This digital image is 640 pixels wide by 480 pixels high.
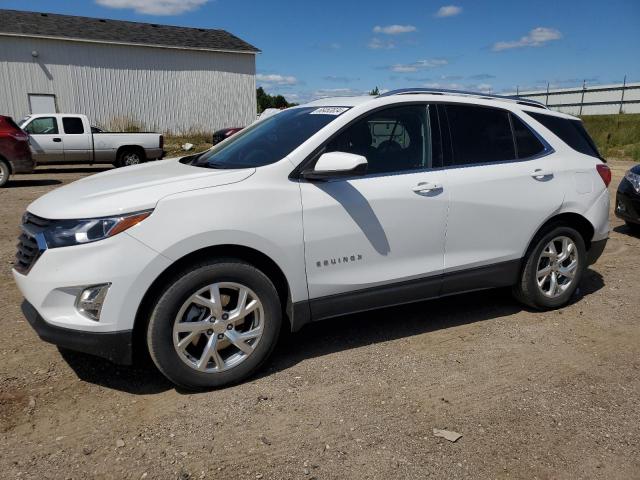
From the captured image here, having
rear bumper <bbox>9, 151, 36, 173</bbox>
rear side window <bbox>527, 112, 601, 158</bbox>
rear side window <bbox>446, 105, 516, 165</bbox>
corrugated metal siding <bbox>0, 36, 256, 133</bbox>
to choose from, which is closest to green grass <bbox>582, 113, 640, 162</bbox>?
corrugated metal siding <bbox>0, 36, 256, 133</bbox>

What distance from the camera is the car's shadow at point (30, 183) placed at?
13.0 meters

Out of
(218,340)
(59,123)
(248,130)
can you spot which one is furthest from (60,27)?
(218,340)

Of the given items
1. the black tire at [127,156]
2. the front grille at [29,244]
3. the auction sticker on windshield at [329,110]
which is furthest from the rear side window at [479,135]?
the black tire at [127,156]

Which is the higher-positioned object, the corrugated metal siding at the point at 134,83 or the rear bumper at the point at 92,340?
the corrugated metal siding at the point at 134,83

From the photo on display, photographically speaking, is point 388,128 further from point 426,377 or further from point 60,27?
point 60,27

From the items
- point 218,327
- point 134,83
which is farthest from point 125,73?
point 218,327

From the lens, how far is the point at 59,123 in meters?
16.1

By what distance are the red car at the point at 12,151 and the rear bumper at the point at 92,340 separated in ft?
35.3

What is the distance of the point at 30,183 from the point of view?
13.4 metres

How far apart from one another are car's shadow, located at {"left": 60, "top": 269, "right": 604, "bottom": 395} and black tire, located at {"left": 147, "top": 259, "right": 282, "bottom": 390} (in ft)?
0.76

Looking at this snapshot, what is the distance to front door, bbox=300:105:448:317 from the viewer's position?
348cm

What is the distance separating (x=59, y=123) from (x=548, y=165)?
1553cm

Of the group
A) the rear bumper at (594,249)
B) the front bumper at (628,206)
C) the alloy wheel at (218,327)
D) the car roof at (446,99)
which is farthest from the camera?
the front bumper at (628,206)

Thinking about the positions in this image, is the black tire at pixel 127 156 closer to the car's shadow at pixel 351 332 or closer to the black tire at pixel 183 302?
the car's shadow at pixel 351 332
